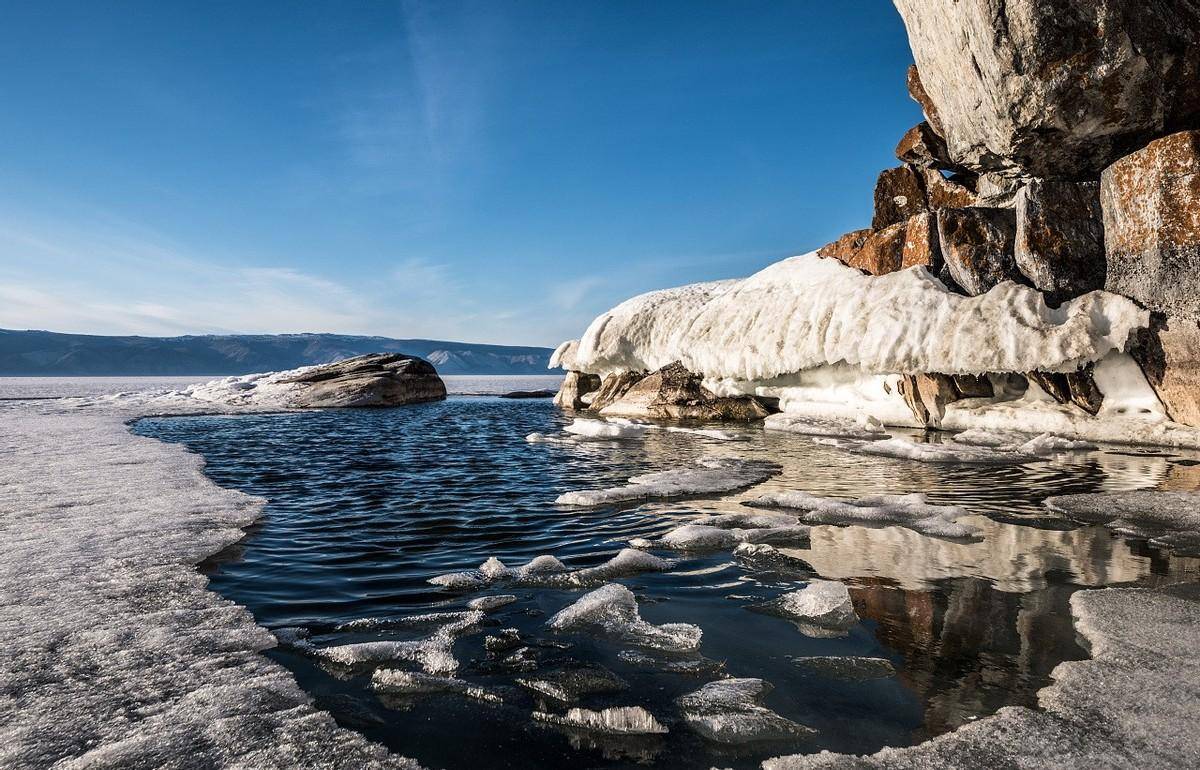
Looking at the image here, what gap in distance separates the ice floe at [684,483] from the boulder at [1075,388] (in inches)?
315

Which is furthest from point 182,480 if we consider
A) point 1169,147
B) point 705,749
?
point 1169,147

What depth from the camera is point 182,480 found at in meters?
9.19

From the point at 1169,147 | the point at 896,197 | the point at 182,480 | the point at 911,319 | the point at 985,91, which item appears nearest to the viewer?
the point at 182,480

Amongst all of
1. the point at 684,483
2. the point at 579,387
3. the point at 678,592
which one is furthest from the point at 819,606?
the point at 579,387

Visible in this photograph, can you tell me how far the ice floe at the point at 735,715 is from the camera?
2.61m

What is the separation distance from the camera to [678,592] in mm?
4500

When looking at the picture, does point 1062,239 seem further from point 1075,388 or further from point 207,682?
point 207,682

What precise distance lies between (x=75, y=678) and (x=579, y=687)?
2.59 m

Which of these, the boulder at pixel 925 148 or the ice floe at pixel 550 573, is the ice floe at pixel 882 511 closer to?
the ice floe at pixel 550 573

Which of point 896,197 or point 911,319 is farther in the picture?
point 896,197

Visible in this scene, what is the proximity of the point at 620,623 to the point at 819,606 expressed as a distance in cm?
133

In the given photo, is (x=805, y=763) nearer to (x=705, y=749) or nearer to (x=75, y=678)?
(x=705, y=749)

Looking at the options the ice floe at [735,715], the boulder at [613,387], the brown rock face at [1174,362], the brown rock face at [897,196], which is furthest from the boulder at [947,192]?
the ice floe at [735,715]

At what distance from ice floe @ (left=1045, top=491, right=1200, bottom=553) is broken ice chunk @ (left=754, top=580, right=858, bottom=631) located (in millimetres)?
3665
